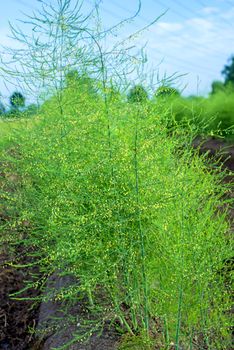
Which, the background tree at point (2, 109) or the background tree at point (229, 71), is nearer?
the background tree at point (2, 109)

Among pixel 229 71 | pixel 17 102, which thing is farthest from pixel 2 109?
pixel 229 71

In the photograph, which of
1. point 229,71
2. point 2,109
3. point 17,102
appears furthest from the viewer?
point 229,71

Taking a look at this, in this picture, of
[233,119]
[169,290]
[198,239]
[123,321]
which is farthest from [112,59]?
[233,119]

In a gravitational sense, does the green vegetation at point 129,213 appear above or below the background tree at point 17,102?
below

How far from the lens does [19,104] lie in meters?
5.23

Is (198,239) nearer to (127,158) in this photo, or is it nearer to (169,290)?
(169,290)

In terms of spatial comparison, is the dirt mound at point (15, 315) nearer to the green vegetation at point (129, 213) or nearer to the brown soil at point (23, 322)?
the brown soil at point (23, 322)

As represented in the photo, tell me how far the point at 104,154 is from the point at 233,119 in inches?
274

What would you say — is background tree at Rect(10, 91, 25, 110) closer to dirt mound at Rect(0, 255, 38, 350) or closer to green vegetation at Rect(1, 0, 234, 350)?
green vegetation at Rect(1, 0, 234, 350)

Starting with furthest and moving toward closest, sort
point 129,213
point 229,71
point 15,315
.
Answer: point 229,71, point 15,315, point 129,213

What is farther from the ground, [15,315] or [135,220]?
[135,220]

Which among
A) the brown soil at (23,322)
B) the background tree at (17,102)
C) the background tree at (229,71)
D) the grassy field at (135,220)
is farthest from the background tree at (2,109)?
the background tree at (229,71)

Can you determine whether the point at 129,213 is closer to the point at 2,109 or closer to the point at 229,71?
the point at 2,109

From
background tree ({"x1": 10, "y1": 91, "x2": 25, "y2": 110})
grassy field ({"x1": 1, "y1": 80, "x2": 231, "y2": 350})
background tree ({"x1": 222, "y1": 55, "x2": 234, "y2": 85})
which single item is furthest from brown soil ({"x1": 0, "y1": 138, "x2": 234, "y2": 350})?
background tree ({"x1": 222, "y1": 55, "x2": 234, "y2": 85})
